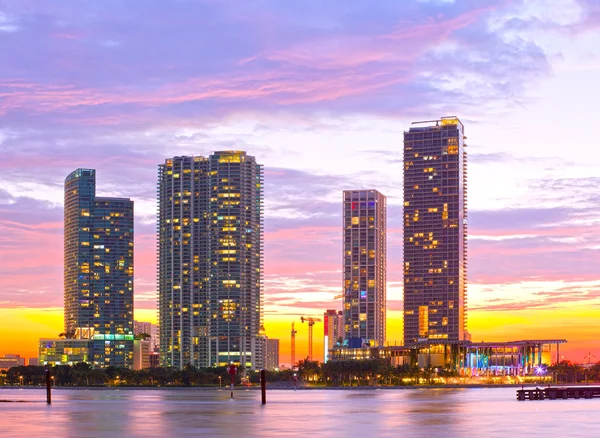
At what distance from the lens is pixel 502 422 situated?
103 metres

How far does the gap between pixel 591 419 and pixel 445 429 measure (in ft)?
75.3

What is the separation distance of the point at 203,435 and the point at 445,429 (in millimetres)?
21118

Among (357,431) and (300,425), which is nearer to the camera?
(357,431)

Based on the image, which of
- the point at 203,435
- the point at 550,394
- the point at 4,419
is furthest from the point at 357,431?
the point at 550,394

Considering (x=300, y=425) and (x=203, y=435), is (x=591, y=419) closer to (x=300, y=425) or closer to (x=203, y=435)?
(x=300, y=425)

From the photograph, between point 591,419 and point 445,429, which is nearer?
point 445,429

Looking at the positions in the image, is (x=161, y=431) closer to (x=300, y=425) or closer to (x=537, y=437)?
(x=300, y=425)

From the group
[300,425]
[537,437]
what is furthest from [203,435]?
[537,437]

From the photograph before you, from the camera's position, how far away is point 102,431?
89.4 metres

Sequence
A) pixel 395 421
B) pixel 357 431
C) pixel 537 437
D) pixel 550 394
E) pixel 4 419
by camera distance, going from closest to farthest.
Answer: pixel 537 437
pixel 357 431
pixel 395 421
pixel 4 419
pixel 550 394

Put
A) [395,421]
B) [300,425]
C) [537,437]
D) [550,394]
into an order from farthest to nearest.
Answer: 1. [550,394]
2. [395,421]
3. [300,425]
4. [537,437]

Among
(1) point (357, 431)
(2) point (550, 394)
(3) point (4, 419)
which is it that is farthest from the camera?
(2) point (550, 394)

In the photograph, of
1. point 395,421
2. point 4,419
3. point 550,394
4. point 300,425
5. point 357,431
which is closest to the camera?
point 357,431

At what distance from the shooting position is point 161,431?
293ft
